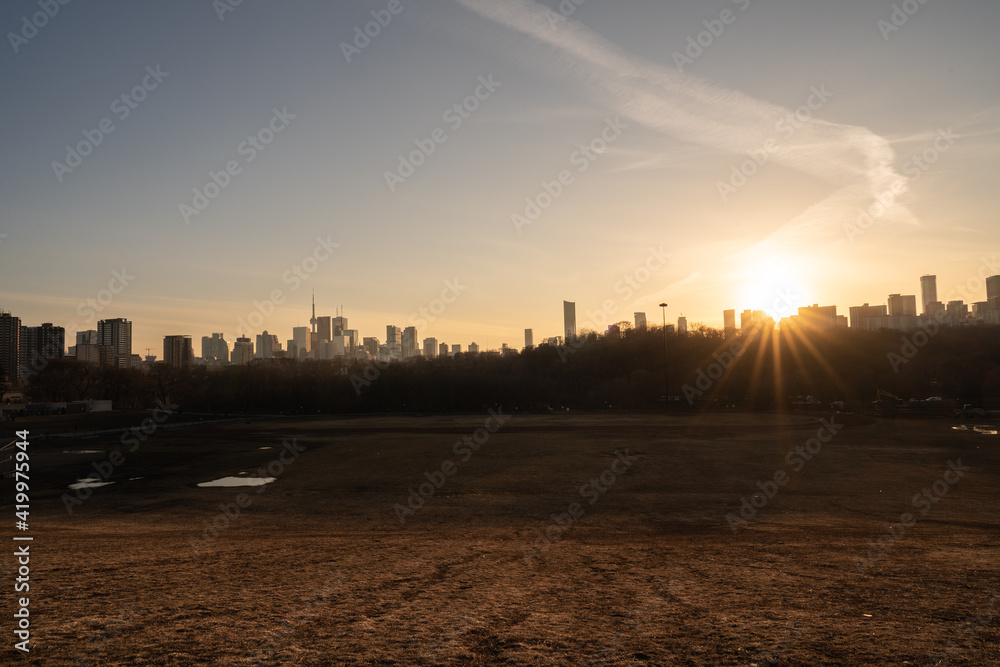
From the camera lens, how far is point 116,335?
169 m

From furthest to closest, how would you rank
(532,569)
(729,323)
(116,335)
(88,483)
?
(116,335) → (729,323) → (88,483) → (532,569)

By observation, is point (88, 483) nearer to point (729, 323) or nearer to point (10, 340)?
point (729, 323)

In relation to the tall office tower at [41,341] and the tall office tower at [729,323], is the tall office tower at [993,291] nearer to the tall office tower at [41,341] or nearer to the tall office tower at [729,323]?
the tall office tower at [729,323]

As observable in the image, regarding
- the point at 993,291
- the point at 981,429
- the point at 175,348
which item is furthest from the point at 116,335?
the point at 993,291

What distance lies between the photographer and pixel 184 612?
7039mm

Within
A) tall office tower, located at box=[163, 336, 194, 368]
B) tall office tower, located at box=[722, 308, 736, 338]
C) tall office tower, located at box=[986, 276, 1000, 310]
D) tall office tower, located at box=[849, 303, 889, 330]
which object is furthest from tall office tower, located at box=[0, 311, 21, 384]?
tall office tower, located at box=[986, 276, 1000, 310]

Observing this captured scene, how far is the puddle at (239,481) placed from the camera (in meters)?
20.7

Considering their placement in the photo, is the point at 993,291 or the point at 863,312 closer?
the point at 993,291

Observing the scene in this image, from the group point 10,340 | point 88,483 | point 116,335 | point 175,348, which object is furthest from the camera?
point 175,348

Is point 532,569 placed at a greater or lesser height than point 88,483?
greater

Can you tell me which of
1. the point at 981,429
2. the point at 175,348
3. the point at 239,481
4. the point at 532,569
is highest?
the point at 175,348

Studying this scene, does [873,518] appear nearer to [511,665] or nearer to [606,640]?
[606,640]

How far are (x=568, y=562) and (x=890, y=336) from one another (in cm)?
9353

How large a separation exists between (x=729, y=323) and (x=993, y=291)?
7061cm
